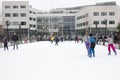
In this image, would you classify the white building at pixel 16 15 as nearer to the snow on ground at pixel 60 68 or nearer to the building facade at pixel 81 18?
the building facade at pixel 81 18

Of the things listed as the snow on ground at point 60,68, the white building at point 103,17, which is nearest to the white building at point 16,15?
the white building at point 103,17

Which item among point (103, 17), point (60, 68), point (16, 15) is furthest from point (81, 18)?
point (60, 68)

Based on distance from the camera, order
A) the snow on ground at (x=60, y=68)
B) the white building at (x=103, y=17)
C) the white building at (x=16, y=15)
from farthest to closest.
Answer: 1. the white building at (x=16, y=15)
2. the white building at (x=103, y=17)
3. the snow on ground at (x=60, y=68)

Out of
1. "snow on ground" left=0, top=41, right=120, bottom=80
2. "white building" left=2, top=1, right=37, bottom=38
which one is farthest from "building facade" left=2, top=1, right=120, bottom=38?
"snow on ground" left=0, top=41, right=120, bottom=80

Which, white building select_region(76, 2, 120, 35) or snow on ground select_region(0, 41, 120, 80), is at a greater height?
white building select_region(76, 2, 120, 35)

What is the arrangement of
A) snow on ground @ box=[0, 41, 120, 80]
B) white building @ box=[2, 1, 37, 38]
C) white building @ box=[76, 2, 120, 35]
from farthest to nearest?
white building @ box=[2, 1, 37, 38] < white building @ box=[76, 2, 120, 35] < snow on ground @ box=[0, 41, 120, 80]

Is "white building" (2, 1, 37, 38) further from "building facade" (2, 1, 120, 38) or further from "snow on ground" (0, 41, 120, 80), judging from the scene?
"snow on ground" (0, 41, 120, 80)

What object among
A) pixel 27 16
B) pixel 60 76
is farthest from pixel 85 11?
pixel 60 76

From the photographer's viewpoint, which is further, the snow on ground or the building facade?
the building facade

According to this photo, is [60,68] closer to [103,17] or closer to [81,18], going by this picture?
[103,17]

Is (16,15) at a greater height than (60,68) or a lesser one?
greater

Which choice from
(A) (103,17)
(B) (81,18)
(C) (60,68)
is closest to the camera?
(C) (60,68)

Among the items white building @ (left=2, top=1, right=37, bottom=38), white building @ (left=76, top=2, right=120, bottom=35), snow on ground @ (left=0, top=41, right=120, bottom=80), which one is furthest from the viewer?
white building @ (left=2, top=1, right=37, bottom=38)

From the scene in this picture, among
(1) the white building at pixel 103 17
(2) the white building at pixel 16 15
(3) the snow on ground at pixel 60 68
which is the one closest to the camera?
(3) the snow on ground at pixel 60 68
